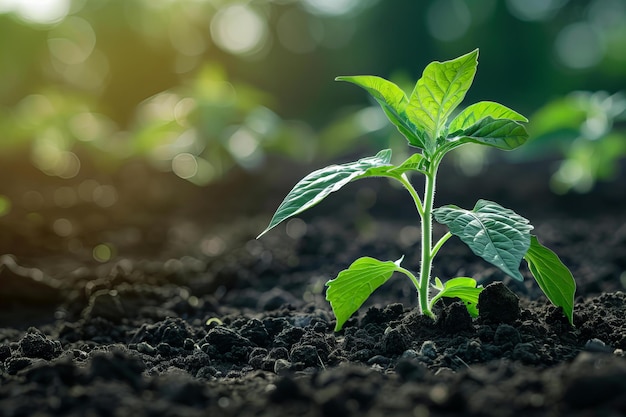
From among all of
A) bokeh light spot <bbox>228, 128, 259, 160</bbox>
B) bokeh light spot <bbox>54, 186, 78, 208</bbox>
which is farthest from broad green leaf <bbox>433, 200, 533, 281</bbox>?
bokeh light spot <bbox>54, 186, 78, 208</bbox>

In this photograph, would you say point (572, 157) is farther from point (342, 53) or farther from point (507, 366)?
point (342, 53)

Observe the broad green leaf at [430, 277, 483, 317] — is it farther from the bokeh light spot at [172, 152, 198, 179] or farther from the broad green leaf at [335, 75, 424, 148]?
the bokeh light spot at [172, 152, 198, 179]

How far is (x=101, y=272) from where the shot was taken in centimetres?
379

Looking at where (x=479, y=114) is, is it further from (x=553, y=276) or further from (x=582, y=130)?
(x=582, y=130)

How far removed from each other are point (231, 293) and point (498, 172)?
13.0 ft

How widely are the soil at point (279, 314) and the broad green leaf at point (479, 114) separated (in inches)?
21.0

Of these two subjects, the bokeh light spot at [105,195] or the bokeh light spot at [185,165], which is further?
the bokeh light spot at [105,195]

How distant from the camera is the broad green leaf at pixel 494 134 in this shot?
2.09 m

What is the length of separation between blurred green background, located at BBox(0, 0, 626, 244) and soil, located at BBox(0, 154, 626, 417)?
34 centimetres

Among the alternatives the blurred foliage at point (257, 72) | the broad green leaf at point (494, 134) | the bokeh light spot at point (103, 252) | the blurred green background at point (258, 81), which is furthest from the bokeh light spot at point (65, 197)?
the broad green leaf at point (494, 134)

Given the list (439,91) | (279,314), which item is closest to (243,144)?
(279,314)

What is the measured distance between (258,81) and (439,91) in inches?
415

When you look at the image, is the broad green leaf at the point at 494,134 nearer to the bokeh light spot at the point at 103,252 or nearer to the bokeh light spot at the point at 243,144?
the bokeh light spot at the point at 103,252

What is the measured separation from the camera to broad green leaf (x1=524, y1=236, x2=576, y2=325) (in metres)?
2.22
